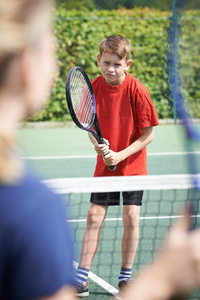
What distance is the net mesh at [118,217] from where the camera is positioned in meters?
3.04

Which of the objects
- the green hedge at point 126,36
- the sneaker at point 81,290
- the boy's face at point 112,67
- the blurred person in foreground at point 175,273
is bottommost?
the sneaker at point 81,290

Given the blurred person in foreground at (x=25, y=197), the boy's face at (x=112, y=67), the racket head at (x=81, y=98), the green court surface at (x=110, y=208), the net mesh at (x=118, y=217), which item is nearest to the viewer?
the blurred person in foreground at (x=25, y=197)

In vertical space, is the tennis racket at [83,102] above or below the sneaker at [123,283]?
above

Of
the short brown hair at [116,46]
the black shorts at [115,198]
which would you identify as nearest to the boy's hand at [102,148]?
the black shorts at [115,198]

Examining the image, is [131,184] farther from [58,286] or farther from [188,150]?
[58,286]

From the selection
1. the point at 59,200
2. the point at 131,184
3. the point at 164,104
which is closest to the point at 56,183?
the point at 131,184

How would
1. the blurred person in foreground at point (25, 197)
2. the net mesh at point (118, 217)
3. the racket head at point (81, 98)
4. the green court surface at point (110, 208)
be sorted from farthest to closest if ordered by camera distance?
the green court surface at point (110, 208), the racket head at point (81, 98), the net mesh at point (118, 217), the blurred person in foreground at point (25, 197)

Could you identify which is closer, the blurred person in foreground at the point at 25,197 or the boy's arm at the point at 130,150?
the blurred person in foreground at the point at 25,197

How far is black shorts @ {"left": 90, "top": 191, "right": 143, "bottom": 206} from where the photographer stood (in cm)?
351

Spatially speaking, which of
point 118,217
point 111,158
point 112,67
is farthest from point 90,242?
point 118,217

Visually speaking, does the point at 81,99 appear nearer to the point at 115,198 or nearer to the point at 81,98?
the point at 81,98

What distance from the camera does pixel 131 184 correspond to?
306 cm

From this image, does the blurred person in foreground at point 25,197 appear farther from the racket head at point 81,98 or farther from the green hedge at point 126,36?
the green hedge at point 126,36

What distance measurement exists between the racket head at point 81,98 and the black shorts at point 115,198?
439 millimetres
